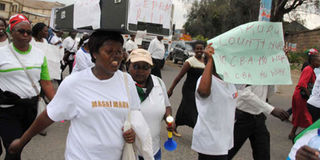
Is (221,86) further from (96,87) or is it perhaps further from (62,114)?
(62,114)

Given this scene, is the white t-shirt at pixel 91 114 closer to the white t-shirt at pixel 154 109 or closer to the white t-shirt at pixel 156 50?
the white t-shirt at pixel 154 109

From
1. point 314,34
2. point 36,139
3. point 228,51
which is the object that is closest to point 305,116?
point 228,51

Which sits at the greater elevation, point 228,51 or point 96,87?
point 228,51

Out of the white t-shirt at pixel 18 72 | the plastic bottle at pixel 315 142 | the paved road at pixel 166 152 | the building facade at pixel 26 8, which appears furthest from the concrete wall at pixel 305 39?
the building facade at pixel 26 8

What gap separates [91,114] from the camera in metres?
2.05

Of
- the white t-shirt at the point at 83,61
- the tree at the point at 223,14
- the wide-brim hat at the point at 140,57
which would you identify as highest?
the tree at the point at 223,14

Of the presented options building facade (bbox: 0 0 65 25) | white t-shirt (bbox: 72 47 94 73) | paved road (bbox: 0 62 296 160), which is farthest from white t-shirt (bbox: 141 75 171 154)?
building facade (bbox: 0 0 65 25)

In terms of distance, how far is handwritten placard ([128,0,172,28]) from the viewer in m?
2.18

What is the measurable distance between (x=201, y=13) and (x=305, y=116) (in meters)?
33.8

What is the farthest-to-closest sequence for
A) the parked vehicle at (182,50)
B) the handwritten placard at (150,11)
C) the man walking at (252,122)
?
1. the parked vehicle at (182,50)
2. the man walking at (252,122)
3. the handwritten placard at (150,11)

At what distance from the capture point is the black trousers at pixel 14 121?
3.08 metres

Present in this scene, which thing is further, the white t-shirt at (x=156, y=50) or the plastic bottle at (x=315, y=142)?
the white t-shirt at (x=156, y=50)

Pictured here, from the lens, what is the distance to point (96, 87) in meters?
2.12

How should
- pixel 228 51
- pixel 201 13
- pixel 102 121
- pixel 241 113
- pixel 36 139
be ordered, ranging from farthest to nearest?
pixel 201 13
pixel 36 139
pixel 241 113
pixel 228 51
pixel 102 121
